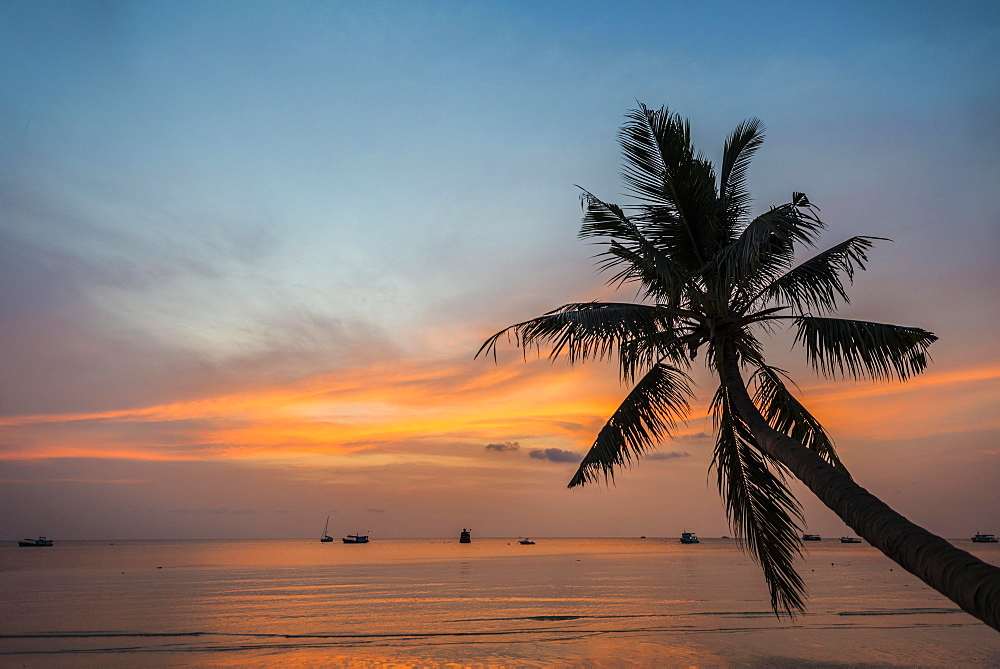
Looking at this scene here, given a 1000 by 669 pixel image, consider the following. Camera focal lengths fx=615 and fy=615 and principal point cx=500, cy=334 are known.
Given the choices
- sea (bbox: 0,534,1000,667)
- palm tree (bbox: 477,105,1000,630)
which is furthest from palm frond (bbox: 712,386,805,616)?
sea (bbox: 0,534,1000,667)

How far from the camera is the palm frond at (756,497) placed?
9133 millimetres

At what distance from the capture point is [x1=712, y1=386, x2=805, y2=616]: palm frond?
9133 millimetres

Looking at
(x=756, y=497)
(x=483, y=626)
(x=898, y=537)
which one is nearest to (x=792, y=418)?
(x=756, y=497)

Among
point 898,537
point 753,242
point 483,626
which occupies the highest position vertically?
point 753,242

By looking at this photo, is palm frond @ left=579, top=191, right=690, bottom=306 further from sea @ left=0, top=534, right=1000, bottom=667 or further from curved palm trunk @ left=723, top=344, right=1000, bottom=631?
sea @ left=0, top=534, right=1000, bottom=667

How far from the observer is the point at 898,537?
5.05 m

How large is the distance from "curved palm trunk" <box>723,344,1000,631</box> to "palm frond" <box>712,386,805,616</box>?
5.38 feet

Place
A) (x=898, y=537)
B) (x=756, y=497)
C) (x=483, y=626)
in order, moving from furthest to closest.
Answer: (x=483, y=626) → (x=756, y=497) → (x=898, y=537)

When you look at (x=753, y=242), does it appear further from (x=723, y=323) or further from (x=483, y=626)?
(x=483, y=626)

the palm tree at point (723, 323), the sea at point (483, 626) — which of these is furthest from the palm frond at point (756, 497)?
the sea at point (483, 626)

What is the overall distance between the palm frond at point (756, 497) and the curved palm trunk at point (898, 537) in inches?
64.6

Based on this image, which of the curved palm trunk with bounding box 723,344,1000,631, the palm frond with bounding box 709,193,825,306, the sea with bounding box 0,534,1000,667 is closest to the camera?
the curved palm trunk with bounding box 723,344,1000,631

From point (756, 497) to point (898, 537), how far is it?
436 centimetres

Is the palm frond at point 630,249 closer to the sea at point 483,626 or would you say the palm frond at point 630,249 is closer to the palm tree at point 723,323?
the palm tree at point 723,323
